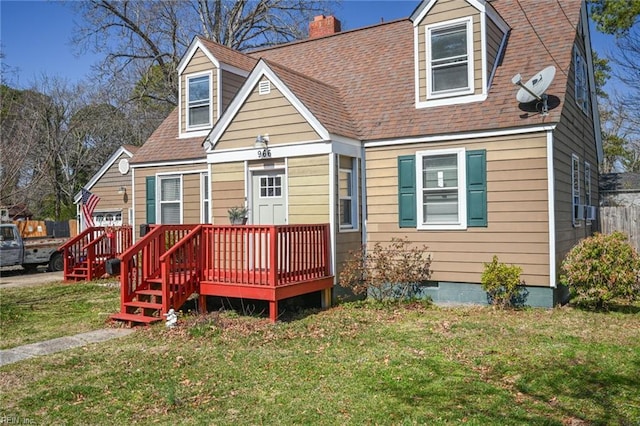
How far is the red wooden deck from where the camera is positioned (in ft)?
27.7

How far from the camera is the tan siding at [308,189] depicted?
968cm

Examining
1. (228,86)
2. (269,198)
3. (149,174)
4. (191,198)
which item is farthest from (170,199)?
(269,198)

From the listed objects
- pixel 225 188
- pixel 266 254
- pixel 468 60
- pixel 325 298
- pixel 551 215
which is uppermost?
pixel 468 60

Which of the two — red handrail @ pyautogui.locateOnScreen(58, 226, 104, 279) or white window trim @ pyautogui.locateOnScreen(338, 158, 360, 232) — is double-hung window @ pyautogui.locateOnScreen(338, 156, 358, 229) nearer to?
white window trim @ pyautogui.locateOnScreen(338, 158, 360, 232)

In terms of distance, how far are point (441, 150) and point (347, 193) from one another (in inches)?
78.2

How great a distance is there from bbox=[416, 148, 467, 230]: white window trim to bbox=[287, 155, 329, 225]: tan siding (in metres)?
1.82

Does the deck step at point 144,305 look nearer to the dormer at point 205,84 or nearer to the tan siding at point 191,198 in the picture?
the tan siding at point 191,198

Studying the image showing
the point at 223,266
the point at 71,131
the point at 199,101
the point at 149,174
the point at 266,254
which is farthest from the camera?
the point at 71,131

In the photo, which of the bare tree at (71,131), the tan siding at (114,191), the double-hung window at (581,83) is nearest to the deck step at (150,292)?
the double-hung window at (581,83)

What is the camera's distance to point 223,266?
902cm

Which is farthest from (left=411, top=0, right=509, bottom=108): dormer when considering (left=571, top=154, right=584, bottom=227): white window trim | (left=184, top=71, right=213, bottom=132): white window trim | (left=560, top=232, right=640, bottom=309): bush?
(left=184, top=71, right=213, bottom=132): white window trim

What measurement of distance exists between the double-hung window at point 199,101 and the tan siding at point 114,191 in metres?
7.88

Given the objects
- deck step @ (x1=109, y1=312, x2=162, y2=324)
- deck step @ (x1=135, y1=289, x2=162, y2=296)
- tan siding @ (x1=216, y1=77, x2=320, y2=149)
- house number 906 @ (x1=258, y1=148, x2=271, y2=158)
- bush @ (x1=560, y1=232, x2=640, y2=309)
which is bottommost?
deck step @ (x1=109, y1=312, x2=162, y2=324)

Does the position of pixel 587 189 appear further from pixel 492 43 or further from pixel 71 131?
pixel 71 131
